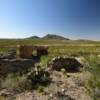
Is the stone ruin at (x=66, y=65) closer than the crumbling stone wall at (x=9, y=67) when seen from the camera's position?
No

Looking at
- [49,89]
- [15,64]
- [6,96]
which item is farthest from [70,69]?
[6,96]

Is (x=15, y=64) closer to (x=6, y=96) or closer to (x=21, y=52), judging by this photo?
(x=6, y=96)

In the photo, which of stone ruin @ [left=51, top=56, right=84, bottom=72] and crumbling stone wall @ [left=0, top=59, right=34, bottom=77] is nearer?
crumbling stone wall @ [left=0, top=59, right=34, bottom=77]

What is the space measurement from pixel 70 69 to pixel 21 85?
28.7ft

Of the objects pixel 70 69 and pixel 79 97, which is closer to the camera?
pixel 79 97

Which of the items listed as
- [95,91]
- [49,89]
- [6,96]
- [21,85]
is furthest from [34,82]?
[95,91]

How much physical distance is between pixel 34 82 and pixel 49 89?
1.98 metres

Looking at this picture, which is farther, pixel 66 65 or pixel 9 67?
pixel 66 65

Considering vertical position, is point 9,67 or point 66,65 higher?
point 9,67

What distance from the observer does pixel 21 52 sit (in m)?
32.0

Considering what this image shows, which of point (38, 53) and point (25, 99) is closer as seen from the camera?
point (25, 99)

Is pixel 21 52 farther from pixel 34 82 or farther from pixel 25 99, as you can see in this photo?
pixel 25 99

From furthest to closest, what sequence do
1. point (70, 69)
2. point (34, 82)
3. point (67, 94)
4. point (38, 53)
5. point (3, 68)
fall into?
point (38, 53)
point (70, 69)
point (3, 68)
point (34, 82)
point (67, 94)

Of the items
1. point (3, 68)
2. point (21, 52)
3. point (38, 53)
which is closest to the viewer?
point (3, 68)
